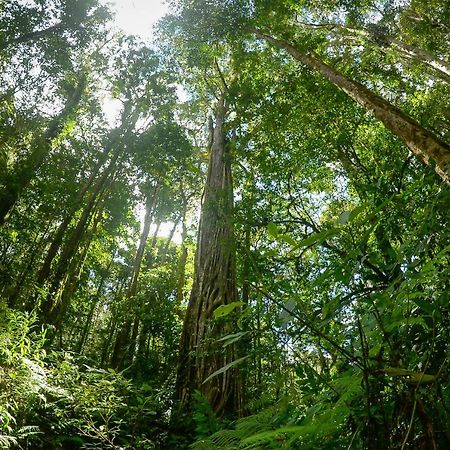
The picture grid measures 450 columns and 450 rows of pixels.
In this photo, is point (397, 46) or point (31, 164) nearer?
point (31, 164)

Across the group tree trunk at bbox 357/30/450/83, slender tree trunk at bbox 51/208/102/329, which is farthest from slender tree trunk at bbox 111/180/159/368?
tree trunk at bbox 357/30/450/83

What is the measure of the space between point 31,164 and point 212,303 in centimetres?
519

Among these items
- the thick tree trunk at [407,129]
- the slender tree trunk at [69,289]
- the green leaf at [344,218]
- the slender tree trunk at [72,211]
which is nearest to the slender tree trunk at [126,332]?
the slender tree trunk at [69,289]

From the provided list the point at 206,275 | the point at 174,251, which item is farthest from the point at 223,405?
the point at 174,251

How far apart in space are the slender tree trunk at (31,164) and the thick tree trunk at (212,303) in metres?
3.77

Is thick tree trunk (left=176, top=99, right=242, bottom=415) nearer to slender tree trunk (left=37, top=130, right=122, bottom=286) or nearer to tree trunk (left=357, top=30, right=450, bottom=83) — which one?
slender tree trunk (left=37, top=130, right=122, bottom=286)

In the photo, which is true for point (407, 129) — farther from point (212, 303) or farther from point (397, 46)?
point (397, 46)

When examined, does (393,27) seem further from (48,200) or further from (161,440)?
(161,440)

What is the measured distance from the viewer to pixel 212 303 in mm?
5699

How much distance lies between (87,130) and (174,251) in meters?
6.08

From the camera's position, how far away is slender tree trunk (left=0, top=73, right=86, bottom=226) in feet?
25.2

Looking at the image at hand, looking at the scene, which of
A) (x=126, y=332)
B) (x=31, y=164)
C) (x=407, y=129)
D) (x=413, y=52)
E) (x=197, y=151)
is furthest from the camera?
(x=197, y=151)

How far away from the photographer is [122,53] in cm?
918

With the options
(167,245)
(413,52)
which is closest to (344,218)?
(413,52)
